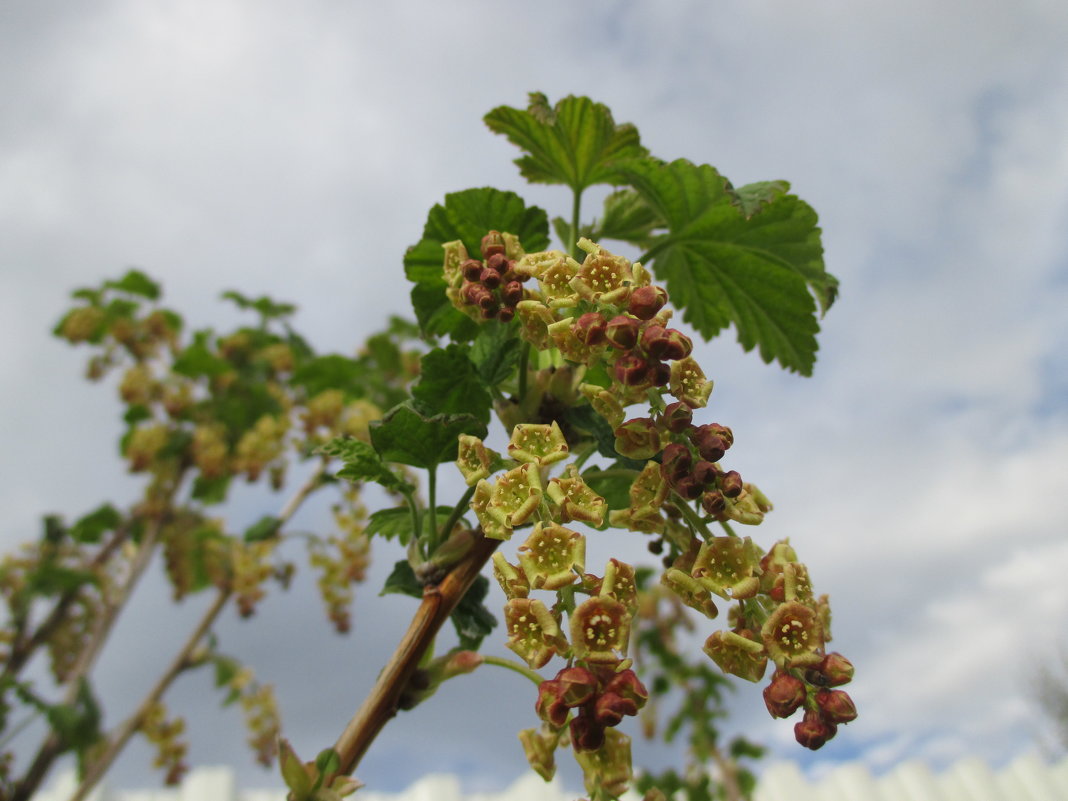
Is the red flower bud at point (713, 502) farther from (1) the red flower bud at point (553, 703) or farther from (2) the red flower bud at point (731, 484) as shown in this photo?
(1) the red flower bud at point (553, 703)

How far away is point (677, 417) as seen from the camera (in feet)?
2.15

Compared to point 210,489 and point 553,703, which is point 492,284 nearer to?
point 553,703

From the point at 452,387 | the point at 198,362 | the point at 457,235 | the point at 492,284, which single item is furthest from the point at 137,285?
the point at 492,284

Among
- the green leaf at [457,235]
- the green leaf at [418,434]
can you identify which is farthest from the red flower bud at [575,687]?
the green leaf at [457,235]

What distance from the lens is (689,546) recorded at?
73 cm

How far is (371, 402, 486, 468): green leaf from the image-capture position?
849 millimetres

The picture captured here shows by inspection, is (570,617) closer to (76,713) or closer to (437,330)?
(437,330)

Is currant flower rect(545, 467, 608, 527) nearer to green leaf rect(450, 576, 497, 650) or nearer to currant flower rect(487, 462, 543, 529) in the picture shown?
currant flower rect(487, 462, 543, 529)

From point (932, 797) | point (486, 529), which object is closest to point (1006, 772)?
point (932, 797)

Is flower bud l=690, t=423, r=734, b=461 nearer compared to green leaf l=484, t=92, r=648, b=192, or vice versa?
flower bud l=690, t=423, r=734, b=461

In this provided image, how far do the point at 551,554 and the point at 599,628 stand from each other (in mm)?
68

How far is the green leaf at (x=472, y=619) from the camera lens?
929mm

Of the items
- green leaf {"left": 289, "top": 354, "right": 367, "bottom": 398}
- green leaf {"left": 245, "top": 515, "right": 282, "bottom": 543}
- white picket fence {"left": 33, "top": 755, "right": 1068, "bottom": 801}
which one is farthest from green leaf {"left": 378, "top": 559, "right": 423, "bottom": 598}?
white picket fence {"left": 33, "top": 755, "right": 1068, "bottom": 801}

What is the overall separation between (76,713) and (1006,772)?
874 centimetres
